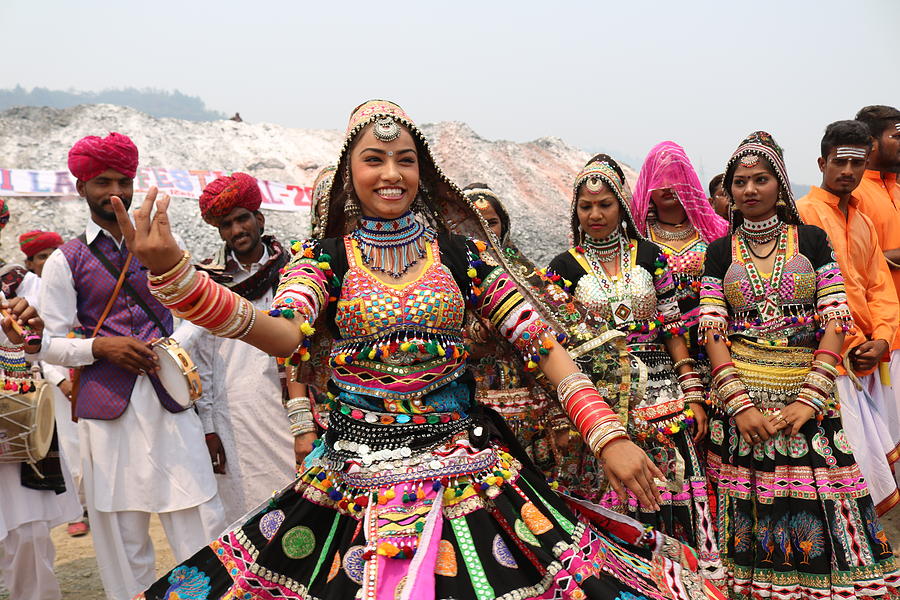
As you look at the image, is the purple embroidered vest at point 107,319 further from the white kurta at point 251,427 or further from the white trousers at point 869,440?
the white trousers at point 869,440

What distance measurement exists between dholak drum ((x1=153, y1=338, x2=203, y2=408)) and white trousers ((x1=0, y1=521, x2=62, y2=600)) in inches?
51.1

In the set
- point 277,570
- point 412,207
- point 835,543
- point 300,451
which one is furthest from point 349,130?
point 835,543

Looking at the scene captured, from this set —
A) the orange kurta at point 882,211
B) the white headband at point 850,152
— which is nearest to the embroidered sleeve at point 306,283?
the white headband at point 850,152

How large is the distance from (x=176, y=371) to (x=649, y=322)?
2.64 meters

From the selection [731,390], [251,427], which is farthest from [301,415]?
[731,390]

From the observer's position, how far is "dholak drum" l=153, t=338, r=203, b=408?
4164 millimetres

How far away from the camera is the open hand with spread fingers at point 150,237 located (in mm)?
1970

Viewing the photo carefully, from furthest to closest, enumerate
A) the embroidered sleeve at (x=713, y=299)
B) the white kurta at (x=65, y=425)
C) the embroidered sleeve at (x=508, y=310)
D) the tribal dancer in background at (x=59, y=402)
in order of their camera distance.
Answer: the white kurta at (x=65, y=425) → the tribal dancer in background at (x=59, y=402) → the embroidered sleeve at (x=713, y=299) → the embroidered sleeve at (x=508, y=310)

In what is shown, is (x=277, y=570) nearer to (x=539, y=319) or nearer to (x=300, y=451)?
(x=539, y=319)

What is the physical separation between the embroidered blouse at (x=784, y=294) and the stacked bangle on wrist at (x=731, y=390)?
0.68 ft

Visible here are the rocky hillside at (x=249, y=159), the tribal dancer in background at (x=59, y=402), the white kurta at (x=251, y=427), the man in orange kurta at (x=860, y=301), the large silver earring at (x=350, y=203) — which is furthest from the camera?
the rocky hillside at (x=249, y=159)

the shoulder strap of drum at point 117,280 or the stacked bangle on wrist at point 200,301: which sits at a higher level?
the stacked bangle on wrist at point 200,301

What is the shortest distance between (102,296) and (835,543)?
4.14 meters

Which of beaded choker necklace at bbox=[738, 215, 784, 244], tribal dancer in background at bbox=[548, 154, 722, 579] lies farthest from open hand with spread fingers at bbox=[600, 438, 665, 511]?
beaded choker necklace at bbox=[738, 215, 784, 244]
